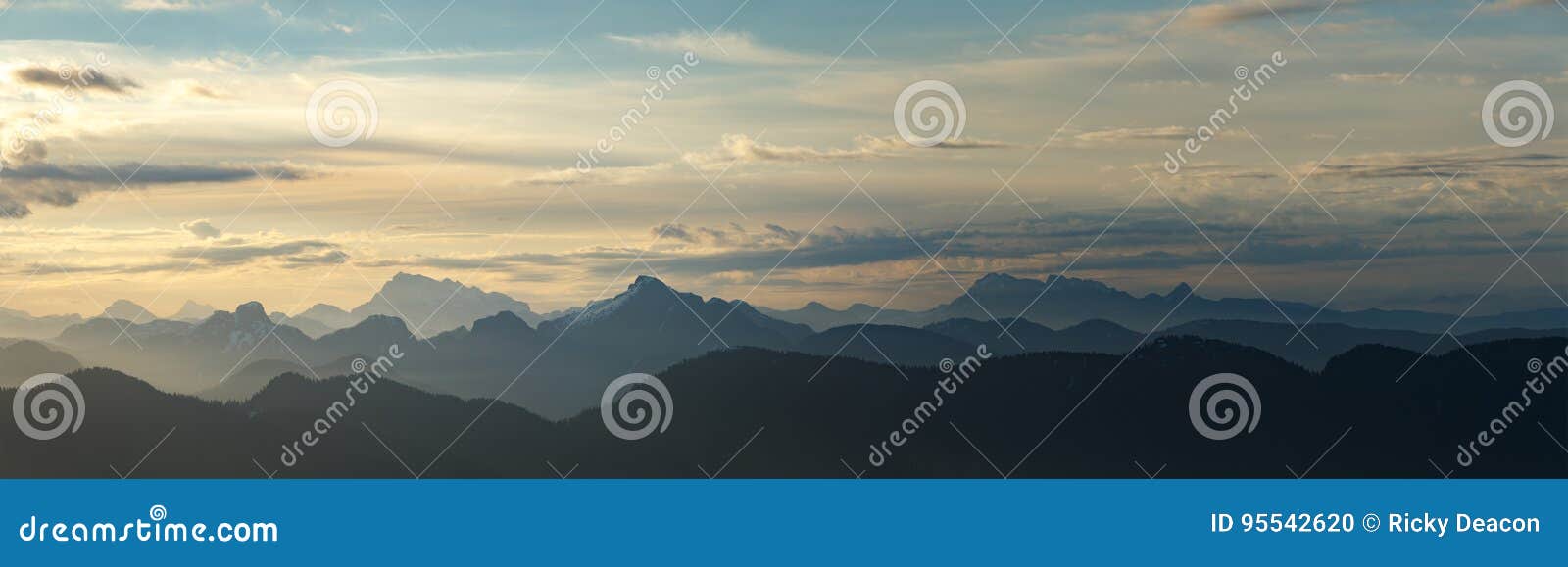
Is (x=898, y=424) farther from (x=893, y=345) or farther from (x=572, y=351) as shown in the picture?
(x=572, y=351)

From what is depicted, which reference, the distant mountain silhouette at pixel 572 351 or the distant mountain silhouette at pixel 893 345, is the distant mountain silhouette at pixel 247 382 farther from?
the distant mountain silhouette at pixel 893 345

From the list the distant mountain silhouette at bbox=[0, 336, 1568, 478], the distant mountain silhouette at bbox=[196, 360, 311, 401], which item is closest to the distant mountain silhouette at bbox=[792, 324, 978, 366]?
the distant mountain silhouette at bbox=[0, 336, 1568, 478]

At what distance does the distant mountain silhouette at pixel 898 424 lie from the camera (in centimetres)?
8656

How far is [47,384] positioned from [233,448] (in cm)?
5625

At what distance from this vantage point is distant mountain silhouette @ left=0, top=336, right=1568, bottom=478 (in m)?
86.6

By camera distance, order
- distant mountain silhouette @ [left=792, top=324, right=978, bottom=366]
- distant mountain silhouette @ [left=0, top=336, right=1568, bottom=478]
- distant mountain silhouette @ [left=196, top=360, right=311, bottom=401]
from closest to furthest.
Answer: distant mountain silhouette @ [left=792, top=324, right=978, bottom=366] < distant mountain silhouette @ [left=0, top=336, right=1568, bottom=478] < distant mountain silhouette @ [left=196, top=360, right=311, bottom=401]

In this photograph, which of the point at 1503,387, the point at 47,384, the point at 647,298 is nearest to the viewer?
→ the point at 47,384

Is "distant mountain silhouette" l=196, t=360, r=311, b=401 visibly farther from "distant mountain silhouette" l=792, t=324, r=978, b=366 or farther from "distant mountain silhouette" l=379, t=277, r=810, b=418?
"distant mountain silhouette" l=792, t=324, r=978, b=366

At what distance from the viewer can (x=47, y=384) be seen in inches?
1367

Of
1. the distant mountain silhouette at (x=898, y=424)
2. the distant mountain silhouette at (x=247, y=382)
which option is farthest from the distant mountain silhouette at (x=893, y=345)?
the distant mountain silhouette at (x=247, y=382)

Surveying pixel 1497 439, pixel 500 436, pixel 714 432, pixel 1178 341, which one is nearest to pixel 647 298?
pixel 500 436

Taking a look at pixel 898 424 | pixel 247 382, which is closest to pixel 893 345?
pixel 898 424

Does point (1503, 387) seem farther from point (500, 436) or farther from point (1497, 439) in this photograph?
point (500, 436)

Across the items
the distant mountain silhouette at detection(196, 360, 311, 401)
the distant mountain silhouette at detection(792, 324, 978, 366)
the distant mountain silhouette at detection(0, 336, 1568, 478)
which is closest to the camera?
the distant mountain silhouette at detection(792, 324, 978, 366)
